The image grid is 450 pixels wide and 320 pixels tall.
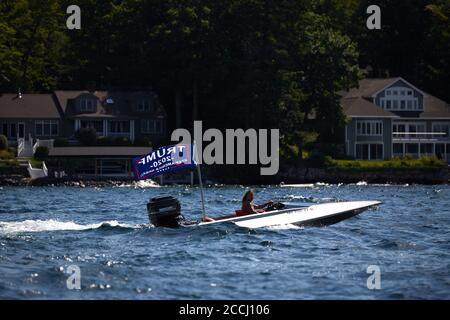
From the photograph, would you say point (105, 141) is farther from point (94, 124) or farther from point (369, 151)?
point (369, 151)

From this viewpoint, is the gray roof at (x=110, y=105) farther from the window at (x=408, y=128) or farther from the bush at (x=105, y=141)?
the window at (x=408, y=128)

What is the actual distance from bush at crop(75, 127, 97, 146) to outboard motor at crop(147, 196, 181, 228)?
53.2 m

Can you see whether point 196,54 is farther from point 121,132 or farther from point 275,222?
point 275,222

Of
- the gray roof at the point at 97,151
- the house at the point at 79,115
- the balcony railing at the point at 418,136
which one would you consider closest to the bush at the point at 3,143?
the house at the point at 79,115

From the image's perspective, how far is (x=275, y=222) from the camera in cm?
3416

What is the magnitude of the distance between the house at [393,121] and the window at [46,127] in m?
23.3

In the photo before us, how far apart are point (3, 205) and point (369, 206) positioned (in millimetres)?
18739

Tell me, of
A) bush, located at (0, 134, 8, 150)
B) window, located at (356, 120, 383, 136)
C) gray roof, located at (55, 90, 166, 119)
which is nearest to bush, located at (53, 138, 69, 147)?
bush, located at (0, 134, 8, 150)

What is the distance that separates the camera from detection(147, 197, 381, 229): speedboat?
32.8 metres

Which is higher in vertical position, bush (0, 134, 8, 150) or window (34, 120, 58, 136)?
window (34, 120, 58, 136)

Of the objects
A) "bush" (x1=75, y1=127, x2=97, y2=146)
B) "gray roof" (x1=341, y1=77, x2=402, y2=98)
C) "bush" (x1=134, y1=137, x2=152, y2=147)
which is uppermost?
"gray roof" (x1=341, y1=77, x2=402, y2=98)

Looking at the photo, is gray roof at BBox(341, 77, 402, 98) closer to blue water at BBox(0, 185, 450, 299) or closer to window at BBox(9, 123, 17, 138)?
window at BBox(9, 123, 17, 138)
